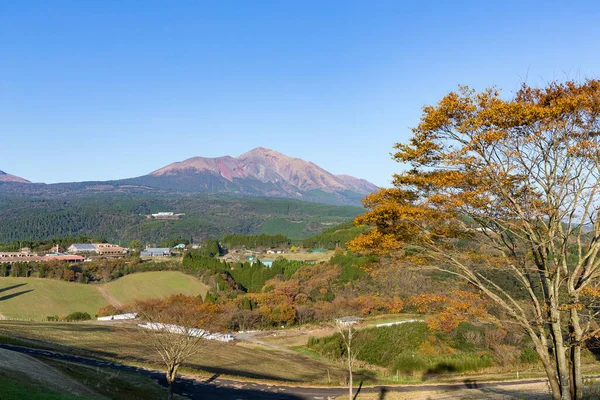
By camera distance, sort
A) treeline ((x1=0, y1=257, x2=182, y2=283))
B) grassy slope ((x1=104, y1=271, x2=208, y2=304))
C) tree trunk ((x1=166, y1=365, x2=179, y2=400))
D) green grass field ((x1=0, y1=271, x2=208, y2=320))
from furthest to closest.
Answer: treeline ((x1=0, y1=257, x2=182, y2=283))
grassy slope ((x1=104, y1=271, x2=208, y2=304))
green grass field ((x1=0, y1=271, x2=208, y2=320))
tree trunk ((x1=166, y1=365, x2=179, y2=400))

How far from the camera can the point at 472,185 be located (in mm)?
11812

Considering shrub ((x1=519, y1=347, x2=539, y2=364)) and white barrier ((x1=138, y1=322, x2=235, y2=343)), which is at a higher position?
white barrier ((x1=138, y1=322, x2=235, y2=343))

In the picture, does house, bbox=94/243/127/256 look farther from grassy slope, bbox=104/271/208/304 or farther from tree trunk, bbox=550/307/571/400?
tree trunk, bbox=550/307/571/400

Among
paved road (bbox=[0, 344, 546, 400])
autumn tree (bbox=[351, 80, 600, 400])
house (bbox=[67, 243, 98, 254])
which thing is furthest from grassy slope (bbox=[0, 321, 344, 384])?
house (bbox=[67, 243, 98, 254])

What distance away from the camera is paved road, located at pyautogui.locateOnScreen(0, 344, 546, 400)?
22.9 metres

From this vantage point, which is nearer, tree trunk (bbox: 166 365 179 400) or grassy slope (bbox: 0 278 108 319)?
tree trunk (bbox: 166 365 179 400)

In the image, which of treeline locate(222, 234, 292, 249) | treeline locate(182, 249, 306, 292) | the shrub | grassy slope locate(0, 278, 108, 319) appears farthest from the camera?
treeline locate(222, 234, 292, 249)

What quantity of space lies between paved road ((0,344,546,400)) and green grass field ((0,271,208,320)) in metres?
46.3

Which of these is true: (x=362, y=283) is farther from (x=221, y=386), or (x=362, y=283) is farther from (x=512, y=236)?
(x=512, y=236)

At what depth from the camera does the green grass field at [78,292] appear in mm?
68688

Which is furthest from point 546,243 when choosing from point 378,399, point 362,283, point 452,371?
point 362,283

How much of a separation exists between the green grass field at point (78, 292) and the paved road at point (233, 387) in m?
46.3

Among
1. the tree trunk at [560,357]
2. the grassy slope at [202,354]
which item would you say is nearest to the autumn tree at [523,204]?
the tree trunk at [560,357]

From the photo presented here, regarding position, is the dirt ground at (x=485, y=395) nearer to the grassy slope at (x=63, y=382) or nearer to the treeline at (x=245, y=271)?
the grassy slope at (x=63, y=382)
